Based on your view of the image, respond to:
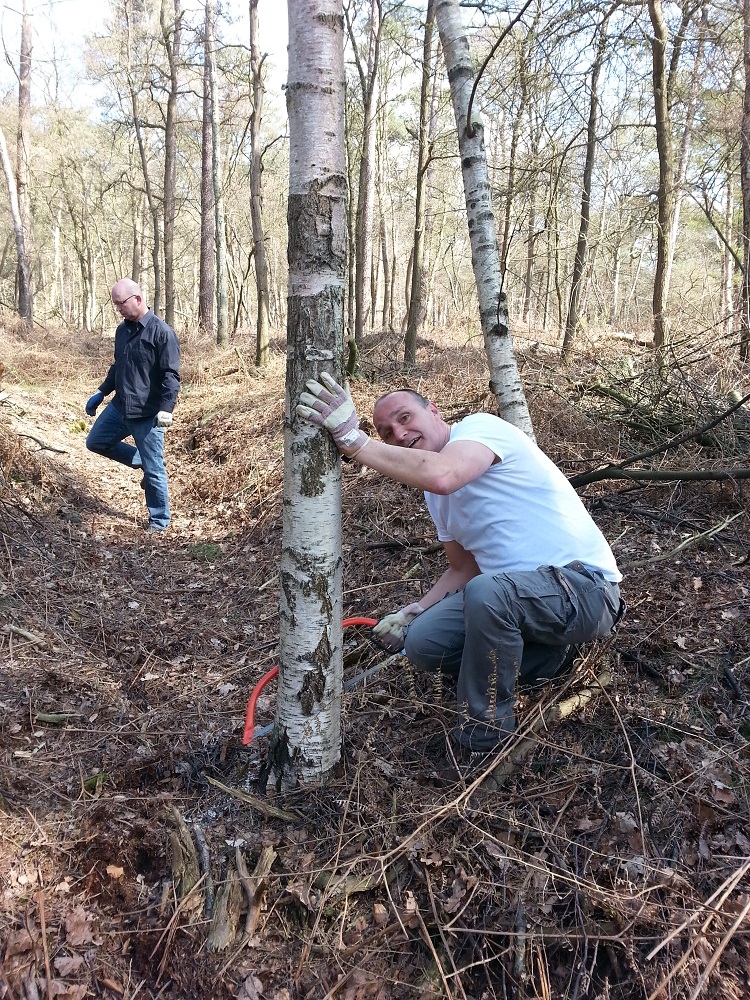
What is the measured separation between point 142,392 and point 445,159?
477 inches

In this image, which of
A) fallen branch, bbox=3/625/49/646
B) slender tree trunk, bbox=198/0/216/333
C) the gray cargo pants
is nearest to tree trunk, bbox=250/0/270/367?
slender tree trunk, bbox=198/0/216/333

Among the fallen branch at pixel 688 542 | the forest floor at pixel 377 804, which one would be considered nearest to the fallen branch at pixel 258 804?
the forest floor at pixel 377 804

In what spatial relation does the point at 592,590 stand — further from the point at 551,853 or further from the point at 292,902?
the point at 292,902

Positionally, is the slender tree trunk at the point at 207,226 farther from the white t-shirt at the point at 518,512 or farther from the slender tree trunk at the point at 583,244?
the white t-shirt at the point at 518,512

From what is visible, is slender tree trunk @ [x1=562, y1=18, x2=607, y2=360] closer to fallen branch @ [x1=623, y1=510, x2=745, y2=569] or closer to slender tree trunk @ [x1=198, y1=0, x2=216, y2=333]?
fallen branch @ [x1=623, y1=510, x2=745, y2=569]

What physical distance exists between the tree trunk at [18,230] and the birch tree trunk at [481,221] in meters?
12.1

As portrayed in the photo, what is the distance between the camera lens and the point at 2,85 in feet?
57.3

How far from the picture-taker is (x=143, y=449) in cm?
567

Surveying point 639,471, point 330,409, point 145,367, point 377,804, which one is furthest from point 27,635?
point 639,471

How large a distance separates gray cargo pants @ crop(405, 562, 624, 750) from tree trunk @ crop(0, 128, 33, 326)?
14424mm

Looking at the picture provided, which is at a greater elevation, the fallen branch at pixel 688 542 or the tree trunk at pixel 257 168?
the tree trunk at pixel 257 168

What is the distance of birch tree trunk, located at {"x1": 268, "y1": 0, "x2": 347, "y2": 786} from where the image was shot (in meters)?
2.09

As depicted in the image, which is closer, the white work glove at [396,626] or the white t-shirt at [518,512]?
the white t-shirt at [518,512]

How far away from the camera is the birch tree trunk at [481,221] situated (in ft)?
15.1
